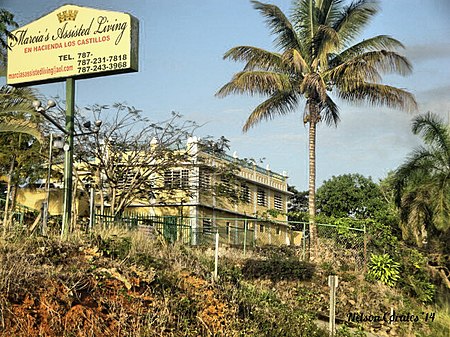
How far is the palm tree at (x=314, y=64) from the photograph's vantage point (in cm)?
2791

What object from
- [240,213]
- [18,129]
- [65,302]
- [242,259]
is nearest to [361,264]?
[242,259]

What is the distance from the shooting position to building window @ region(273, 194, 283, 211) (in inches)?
1835

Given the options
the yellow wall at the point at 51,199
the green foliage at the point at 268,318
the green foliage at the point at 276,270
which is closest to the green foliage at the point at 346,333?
the green foliage at the point at 268,318

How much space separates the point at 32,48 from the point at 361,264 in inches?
492

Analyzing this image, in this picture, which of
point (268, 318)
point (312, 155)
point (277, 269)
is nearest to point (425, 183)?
point (312, 155)

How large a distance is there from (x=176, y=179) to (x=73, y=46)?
15.8 m

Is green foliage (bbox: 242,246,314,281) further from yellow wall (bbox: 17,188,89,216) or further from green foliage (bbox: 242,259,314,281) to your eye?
yellow wall (bbox: 17,188,89,216)

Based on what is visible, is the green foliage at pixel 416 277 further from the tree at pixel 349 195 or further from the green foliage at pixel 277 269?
the tree at pixel 349 195

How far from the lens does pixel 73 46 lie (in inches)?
800

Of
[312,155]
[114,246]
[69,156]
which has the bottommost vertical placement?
[114,246]

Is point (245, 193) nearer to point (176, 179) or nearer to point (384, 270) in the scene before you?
point (176, 179)

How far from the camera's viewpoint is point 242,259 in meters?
22.8

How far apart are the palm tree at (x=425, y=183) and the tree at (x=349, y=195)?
24895mm

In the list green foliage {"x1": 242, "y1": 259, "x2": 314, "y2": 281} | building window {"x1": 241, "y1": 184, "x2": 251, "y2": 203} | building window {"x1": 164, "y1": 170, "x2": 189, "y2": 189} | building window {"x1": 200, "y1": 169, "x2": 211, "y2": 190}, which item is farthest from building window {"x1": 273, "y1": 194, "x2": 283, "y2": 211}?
green foliage {"x1": 242, "y1": 259, "x2": 314, "y2": 281}
